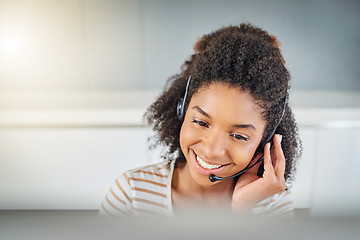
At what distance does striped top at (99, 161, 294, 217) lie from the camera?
599 mm

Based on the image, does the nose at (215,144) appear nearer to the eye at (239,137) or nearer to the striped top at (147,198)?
the eye at (239,137)

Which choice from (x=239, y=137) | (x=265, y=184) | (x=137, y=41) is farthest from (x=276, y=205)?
(x=137, y=41)

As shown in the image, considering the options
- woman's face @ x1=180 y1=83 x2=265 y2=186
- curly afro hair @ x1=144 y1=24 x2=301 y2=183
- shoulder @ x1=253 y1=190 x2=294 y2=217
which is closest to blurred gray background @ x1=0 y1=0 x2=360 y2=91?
curly afro hair @ x1=144 y1=24 x2=301 y2=183

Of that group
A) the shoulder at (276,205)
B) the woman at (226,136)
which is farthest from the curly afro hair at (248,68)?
the shoulder at (276,205)

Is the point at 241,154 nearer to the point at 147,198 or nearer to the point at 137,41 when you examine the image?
the point at 147,198

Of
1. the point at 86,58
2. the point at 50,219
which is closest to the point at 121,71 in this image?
the point at 86,58

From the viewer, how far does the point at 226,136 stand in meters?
0.46

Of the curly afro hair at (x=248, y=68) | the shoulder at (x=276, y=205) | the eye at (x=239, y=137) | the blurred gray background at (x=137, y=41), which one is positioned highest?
the blurred gray background at (x=137, y=41)

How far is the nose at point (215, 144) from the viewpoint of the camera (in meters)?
0.46

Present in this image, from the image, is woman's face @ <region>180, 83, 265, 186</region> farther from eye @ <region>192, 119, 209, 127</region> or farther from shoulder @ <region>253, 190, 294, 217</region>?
shoulder @ <region>253, 190, 294, 217</region>

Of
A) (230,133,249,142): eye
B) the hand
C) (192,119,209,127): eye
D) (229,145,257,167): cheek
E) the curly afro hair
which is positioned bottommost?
the hand

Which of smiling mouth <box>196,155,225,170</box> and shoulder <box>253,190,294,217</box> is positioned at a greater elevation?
smiling mouth <box>196,155,225,170</box>

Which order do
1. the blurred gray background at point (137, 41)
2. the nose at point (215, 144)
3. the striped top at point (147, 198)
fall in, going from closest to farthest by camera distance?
the nose at point (215, 144) → the striped top at point (147, 198) → the blurred gray background at point (137, 41)

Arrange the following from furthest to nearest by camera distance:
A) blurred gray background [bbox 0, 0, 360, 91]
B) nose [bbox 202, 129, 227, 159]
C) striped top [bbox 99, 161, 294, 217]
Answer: blurred gray background [bbox 0, 0, 360, 91]
striped top [bbox 99, 161, 294, 217]
nose [bbox 202, 129, 227, 159]
